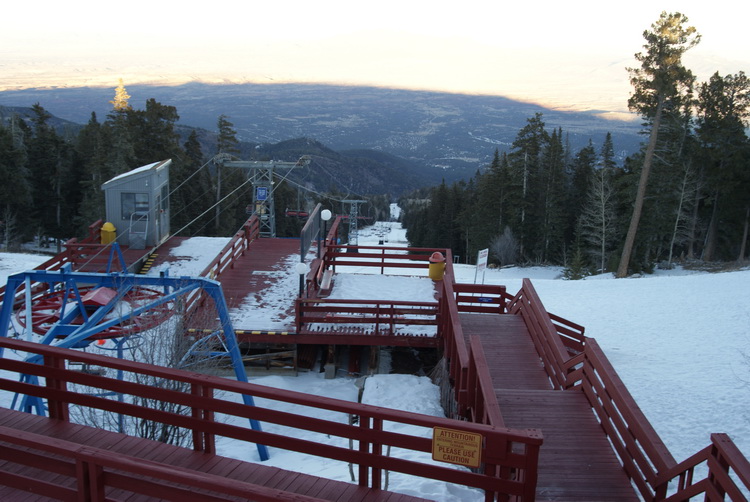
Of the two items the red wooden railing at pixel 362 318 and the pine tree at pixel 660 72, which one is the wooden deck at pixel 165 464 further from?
the pine tree at pixel 660 72

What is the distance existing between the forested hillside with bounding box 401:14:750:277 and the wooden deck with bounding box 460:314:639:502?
21786 millimetres

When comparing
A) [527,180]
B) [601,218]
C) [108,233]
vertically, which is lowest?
[601,218]

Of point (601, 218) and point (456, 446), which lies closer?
point (456, 446)

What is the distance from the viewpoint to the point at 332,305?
14000 mm

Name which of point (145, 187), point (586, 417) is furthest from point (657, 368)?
point (145, 187)

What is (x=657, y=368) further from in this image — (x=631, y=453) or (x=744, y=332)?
(x=631, y=453)

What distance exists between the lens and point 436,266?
54.9 feet

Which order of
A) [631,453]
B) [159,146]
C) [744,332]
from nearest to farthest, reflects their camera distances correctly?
[631,453] < [744,332] < [159,146]

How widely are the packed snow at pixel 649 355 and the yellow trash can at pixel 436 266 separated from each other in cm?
36

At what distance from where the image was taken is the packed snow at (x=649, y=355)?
8422 mm

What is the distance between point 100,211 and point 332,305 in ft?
111

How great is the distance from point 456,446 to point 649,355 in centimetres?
1053

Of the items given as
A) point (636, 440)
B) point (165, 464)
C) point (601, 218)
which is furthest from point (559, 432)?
point (601, 218)

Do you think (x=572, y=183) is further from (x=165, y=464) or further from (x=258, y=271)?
(x=165, y=464)
